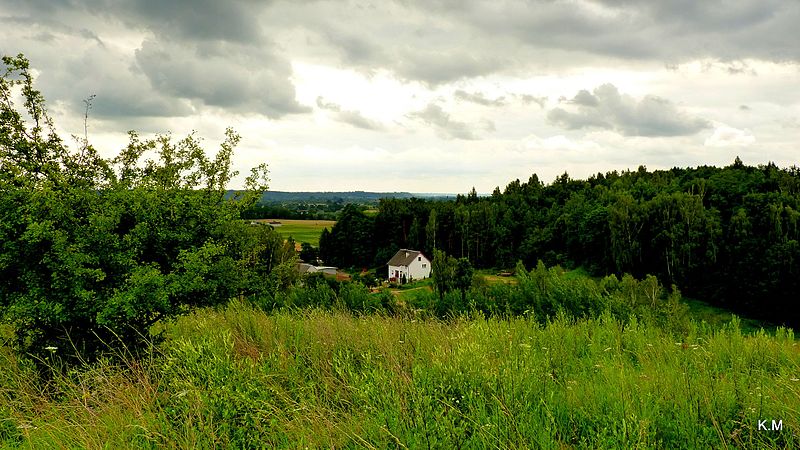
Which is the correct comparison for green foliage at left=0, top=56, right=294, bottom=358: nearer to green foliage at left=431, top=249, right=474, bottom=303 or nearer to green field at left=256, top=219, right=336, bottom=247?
green foliage at left=431, top=249, right=474, bottom=303

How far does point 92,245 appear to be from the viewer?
584cm

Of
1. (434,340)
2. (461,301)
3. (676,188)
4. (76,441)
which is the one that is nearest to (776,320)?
(676,188)

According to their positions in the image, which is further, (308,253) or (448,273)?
(308,253)

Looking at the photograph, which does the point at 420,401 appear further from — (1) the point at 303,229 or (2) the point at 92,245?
(1) the point at 303,229

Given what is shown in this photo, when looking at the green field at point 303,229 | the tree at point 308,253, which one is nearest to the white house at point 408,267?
the tree at point 308,253

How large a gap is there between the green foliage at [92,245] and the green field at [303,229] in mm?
93703

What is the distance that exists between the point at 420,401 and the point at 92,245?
4.73m

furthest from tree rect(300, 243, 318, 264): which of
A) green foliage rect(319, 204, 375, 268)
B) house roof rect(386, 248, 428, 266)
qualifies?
house roof rect(386, 248, 428, 266)

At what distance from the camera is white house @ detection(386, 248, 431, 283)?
82.1 metres

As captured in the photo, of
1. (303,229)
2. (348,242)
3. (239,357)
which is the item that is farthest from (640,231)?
(303,229)

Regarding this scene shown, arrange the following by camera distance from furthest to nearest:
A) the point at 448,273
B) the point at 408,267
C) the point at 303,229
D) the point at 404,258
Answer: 1. the point at 303,229
2. the point at 404,258
3. the point at 408,267
4. the point at 448,273

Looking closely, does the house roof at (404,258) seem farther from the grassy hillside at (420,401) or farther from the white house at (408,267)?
the grassy hillside at (420,401)

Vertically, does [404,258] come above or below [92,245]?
below

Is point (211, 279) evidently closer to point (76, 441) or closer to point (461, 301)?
point (76, 441)
